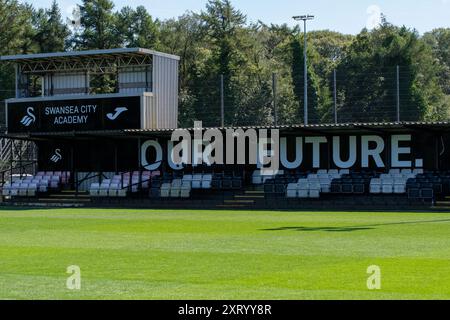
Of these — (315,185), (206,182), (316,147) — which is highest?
(316,147)

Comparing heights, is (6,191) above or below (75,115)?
below

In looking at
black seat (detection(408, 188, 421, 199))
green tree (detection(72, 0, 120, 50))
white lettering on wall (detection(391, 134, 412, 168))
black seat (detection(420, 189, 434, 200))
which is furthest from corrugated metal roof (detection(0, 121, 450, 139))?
green tree (detection(72, 0, 120, 50))

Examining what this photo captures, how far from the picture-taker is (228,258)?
52.0 feet

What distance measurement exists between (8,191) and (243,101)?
718 inches

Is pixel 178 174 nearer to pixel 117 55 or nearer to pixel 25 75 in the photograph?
Answer: pixel 117 55

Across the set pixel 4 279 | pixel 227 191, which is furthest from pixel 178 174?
pixel 4 279

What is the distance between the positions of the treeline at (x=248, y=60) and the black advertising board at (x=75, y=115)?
238 inches

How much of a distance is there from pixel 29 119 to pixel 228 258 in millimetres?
31531

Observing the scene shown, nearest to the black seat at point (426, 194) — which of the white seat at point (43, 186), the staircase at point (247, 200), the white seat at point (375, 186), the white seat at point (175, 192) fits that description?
the white seat at point (375, 186)

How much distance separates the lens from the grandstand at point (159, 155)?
37.9 meters

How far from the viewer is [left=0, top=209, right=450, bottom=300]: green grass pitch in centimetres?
1164

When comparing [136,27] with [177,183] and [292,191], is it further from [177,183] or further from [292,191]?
[292,191]

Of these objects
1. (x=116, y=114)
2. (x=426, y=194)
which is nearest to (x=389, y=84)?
(x=426, y=194)

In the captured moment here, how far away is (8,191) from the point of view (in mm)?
44531
